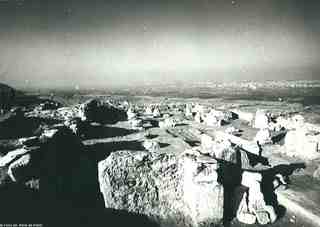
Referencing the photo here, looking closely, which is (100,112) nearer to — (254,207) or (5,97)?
(5,97)

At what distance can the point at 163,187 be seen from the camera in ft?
28.4

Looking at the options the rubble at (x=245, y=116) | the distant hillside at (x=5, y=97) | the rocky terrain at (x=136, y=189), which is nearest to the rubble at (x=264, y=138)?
the rocky terrain at (x=136, y=189)

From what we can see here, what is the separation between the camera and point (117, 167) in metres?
8.34

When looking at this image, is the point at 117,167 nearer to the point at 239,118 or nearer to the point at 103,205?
the point at 103,205

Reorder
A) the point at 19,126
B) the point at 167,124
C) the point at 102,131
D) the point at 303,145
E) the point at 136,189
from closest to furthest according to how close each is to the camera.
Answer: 1. the point at 136,189
2. the point at 303,145
3. the point at 102,131
4. the point at 19,126
5. the point at 167,124

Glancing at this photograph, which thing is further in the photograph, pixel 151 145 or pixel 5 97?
pixel 5 97

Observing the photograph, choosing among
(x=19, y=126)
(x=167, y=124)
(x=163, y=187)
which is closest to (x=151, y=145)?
(x=163, y=187)

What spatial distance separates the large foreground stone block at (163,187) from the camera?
26.6 ft

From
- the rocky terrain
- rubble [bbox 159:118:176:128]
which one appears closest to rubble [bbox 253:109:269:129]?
rubble [bbox 159:118:176:128]

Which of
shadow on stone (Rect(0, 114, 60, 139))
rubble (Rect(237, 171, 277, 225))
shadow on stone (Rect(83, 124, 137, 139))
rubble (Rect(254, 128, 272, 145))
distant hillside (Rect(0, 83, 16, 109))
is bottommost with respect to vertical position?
rubble (Rect(237, 171, 277, 225))

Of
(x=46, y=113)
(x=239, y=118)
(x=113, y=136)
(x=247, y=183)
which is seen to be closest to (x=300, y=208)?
(x=247, y=183)

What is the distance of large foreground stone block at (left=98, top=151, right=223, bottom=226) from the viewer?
8.09 metres

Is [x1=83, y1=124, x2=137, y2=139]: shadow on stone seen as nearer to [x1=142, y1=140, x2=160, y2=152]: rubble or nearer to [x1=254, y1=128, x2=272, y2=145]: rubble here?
[x1=142, y1=140, x2=160, y2=152]: rubble

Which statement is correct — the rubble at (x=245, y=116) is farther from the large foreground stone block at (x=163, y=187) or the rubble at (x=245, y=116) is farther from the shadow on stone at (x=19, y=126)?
the large foreground stone block at (x=163, y=187)
